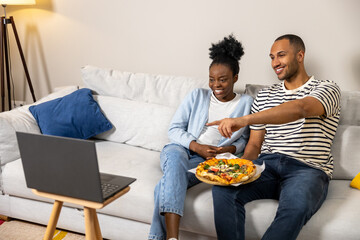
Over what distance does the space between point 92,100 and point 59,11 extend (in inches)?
44.6

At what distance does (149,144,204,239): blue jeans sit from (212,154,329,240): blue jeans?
0.16 metres

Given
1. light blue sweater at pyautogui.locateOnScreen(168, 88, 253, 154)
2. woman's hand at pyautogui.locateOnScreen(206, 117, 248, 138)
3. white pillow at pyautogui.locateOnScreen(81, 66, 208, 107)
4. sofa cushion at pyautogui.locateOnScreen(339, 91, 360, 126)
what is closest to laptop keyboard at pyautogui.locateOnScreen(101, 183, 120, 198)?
woman's hand at pyautogui.locateOnScreen(206, 117, 248, 138)

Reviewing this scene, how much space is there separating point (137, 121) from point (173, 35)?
0.78 metres

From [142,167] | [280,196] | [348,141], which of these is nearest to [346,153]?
[348,141]

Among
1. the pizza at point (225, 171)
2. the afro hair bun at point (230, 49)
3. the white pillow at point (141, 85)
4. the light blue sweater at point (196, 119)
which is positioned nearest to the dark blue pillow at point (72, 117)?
the white pillow at point (141, 85)

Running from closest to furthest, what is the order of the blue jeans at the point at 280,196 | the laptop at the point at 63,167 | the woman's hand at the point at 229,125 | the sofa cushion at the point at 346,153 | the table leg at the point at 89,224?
the laptop at the point at 63,167 < the table leg at the point at 89,224 < the blue jeans at the point at 280,196 < the woman's hand at the point at 229,125 < the sofa cushion at the point at 346,153

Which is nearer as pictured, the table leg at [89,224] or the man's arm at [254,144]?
the table leg at [89,224]

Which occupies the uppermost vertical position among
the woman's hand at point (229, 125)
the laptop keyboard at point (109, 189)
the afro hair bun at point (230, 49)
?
the afro hair bun at point (230, 49)

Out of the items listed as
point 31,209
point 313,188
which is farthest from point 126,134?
point 313,188

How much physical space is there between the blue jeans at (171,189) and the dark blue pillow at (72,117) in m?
0.67

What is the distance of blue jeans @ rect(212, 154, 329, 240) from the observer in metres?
1.62

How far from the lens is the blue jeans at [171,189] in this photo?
1797 mm

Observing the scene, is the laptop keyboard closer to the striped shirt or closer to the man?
the man

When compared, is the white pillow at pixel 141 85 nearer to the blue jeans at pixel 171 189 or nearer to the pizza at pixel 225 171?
the blue jeans at pixel 171 189
